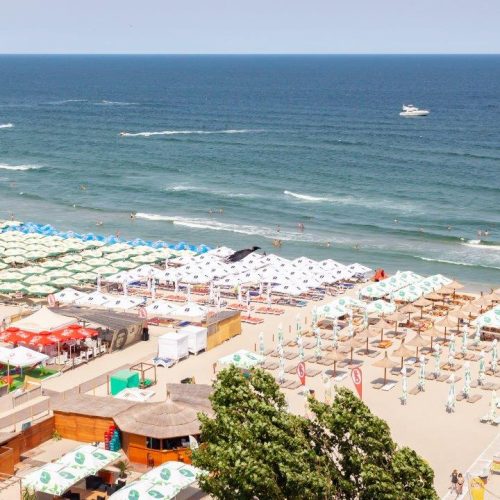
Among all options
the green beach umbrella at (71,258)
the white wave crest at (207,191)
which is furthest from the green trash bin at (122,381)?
the white wave crest at (207,191)

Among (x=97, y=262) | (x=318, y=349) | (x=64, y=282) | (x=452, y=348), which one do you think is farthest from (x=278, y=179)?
(x=452, y=348)

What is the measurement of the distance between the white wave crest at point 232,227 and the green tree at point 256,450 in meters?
42.9

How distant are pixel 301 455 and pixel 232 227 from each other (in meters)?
48.4

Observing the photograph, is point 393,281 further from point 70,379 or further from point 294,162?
point 294,162

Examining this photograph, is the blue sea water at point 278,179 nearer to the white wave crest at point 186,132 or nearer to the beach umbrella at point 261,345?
the white wave crest at point 186,132

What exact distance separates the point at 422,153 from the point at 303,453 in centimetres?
8310

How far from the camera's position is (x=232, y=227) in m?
66.1

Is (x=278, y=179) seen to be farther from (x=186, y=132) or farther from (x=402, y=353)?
(x=402, y=353)

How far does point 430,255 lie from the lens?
5888cm

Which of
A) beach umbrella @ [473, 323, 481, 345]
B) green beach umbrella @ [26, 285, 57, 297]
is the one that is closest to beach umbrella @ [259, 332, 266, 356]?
beach umbrella @ [473, 323, 481, 345]

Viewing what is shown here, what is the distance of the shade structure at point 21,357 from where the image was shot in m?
33.7

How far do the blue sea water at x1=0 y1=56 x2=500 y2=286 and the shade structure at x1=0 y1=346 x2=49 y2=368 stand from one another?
27.1 metres

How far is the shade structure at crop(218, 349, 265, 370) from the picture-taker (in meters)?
34.4

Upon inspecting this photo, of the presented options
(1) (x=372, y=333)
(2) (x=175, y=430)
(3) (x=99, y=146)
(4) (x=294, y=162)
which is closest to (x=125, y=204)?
(4) (x=294, y=162)
